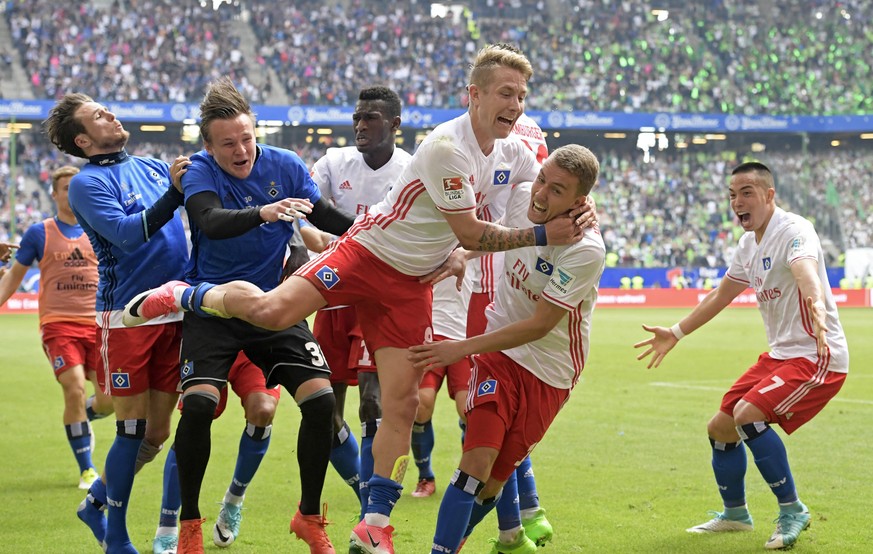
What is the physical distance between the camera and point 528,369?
5227 millimetres

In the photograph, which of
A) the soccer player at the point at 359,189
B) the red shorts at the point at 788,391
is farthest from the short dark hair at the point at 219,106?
the red shorts at the point at 788,391

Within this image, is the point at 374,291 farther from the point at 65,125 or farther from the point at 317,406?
the point at 65,125

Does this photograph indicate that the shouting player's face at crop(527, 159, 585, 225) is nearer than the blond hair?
Yes

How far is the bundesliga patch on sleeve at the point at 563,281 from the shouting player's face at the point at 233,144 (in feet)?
5.76

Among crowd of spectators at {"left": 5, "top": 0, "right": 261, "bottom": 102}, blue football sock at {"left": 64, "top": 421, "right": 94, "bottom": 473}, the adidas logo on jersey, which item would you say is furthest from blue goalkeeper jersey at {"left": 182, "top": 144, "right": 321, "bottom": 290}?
crowd of spectators at {"left": 5, "top": 0, "right": 261, "bottom": 102}

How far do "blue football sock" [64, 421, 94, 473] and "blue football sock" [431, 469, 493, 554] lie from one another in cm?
406

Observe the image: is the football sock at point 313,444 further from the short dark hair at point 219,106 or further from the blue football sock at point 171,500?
the short dark hair at point 219,106

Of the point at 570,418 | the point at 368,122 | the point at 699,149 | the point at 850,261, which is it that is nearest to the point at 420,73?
the point at 699,149

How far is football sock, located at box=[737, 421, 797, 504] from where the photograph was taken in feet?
19.9

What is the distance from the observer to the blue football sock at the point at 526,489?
6098 millimetres

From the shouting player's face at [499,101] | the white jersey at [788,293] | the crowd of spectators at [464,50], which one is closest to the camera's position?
the shouting player's face at [499,101]

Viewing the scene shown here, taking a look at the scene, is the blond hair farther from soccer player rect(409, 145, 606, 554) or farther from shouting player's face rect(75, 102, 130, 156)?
shouting player's face rect(75, 102, 130, 156)

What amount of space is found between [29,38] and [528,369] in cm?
3889

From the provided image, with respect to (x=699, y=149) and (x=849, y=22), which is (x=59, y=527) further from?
(x=849, y=22)
